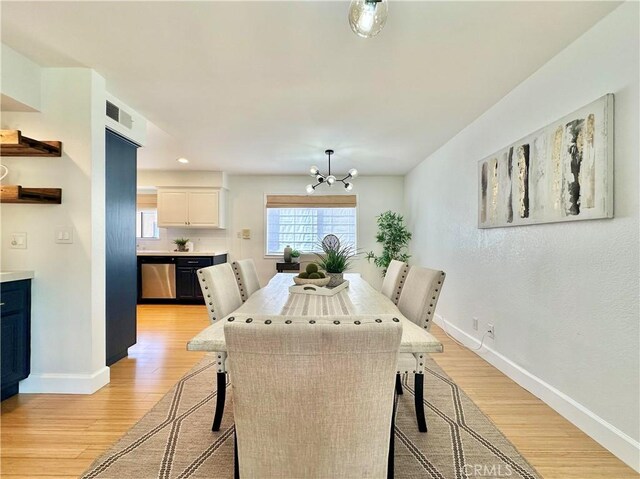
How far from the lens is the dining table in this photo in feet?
4.51

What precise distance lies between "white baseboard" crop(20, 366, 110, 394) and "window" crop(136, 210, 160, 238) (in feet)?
14.0

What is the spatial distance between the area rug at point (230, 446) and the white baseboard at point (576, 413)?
0.50m

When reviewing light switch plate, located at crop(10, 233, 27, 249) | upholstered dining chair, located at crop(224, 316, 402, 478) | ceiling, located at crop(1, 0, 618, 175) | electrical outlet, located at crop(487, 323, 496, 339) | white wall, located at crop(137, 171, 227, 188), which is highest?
ceiling, located at crop(1, 0, 618, 175)

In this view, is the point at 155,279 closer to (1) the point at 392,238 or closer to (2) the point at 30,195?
(2) the point at 30,195

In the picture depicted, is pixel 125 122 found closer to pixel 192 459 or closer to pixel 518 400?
pixel 192 459

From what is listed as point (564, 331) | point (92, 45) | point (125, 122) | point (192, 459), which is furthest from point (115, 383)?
point (564, 331)

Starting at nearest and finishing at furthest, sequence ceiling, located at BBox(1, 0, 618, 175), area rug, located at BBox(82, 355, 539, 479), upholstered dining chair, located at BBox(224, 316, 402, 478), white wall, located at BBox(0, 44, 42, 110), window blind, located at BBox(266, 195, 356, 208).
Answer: upholstered dining chair, located at BBox(224, 316, 402, 478) < area rug, located at BBox(82, 355, 539, 479) < ceiling, located at BBox(1, 0, 618, 175) < white wall, located at BBox(0, 44, 42, 110) < window blind, located at BBox(266, 195, 356, 208)

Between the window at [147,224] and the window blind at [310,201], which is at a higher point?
the window blind at [310,201]

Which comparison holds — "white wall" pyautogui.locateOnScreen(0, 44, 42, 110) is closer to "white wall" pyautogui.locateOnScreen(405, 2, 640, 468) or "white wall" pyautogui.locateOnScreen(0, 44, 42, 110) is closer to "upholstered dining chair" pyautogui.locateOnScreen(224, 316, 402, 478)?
"upholstered dining chair" pyautogui.locateOnScreen(224, 316, 402, 478)

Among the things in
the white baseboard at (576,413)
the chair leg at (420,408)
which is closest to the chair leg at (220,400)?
the chair leg at (420,408)

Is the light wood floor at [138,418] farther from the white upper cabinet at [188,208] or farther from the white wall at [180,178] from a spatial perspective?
the white wall at [180,178]

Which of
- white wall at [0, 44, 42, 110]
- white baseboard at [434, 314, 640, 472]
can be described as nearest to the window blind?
white baseboard at [434, 314, 640, 472]

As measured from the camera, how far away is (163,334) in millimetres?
3949

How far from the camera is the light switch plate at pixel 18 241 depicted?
8.06ft
